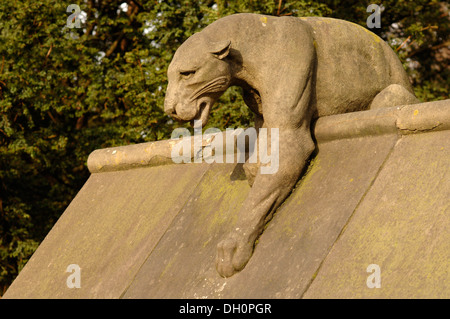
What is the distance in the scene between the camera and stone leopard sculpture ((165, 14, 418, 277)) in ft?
10.3

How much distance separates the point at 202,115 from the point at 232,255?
2.29 ft

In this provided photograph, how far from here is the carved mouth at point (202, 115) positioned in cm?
320

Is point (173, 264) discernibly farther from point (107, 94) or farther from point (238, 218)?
→ point (107, 94)

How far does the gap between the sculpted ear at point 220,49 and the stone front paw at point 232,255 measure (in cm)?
88

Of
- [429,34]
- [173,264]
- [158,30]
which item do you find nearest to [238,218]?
[173,264]

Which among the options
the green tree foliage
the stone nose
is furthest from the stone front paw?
the green tree foliage

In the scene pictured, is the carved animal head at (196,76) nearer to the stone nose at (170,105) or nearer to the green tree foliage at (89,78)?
the stone nose at (170,105)

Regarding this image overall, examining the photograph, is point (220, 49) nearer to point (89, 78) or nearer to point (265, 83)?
point (265, 83)

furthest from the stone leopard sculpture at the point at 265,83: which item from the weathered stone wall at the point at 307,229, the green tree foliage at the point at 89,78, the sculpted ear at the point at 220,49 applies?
the green tree foliage at the point at 89,78

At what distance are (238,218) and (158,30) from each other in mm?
7296

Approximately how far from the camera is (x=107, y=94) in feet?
34.6
